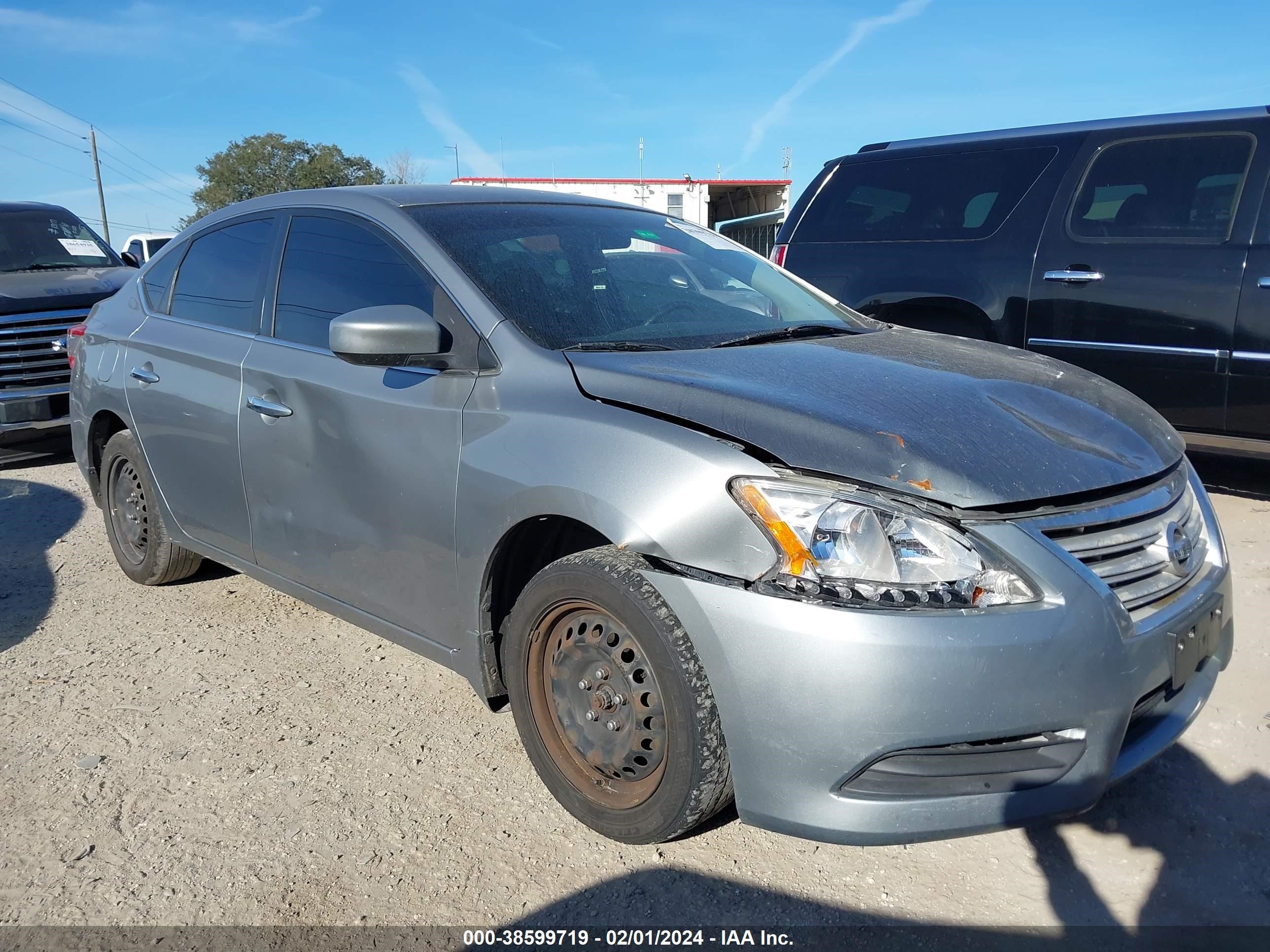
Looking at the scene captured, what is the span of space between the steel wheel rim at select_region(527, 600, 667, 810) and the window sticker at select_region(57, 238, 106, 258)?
27.0ft

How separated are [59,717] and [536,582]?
6.52 feet

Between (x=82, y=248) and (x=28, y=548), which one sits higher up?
(x=82, y=248)

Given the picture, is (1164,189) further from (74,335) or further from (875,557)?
(74,335)

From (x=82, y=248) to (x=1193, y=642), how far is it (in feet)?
31.2

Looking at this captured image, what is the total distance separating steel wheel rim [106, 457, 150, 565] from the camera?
4367 mm

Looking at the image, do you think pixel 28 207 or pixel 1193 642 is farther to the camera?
pixel 28 207

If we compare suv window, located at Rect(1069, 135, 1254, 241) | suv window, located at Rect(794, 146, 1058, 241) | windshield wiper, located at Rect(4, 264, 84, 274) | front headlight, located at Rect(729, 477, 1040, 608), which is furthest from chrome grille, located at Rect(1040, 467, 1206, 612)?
windshield wiper, located at Rect(4, 264, 84, 274)

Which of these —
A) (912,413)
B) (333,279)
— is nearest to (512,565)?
(912,413)

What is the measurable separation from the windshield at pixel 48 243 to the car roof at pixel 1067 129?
6.72 metres

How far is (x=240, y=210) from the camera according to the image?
396 centimetres

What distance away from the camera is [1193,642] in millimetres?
2342

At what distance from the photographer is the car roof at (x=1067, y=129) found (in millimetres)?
4922

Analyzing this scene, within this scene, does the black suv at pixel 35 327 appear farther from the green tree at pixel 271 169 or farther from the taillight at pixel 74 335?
the green tree at pixel 271 169

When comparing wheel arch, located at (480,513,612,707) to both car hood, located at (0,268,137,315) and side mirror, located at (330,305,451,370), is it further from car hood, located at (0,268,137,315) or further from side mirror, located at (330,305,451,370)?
car hood, located at (0,268,137,315)
